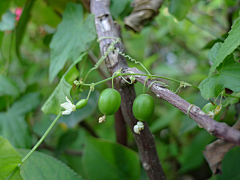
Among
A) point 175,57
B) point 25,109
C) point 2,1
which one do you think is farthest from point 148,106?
point 175,57

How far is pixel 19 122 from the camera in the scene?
781 mm

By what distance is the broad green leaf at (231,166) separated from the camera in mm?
652

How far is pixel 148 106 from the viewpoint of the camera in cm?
39

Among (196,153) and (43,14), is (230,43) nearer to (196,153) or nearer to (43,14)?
(196,153)

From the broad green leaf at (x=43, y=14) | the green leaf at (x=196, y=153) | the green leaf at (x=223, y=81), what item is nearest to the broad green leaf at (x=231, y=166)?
the green leaf at (x=196, y=153)

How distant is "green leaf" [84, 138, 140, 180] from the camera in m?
0.66

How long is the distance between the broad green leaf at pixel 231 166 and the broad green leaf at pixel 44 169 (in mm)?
471

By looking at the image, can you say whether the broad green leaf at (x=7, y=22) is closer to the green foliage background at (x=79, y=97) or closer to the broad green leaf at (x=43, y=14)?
the green foliage background at (x=79, y=97)

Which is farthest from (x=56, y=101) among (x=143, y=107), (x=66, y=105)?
(x=143, y=107)

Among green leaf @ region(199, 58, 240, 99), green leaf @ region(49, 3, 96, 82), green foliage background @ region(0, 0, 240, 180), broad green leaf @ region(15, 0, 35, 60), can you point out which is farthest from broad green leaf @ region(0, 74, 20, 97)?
green leaf @ region(199, 58, 240, 99)

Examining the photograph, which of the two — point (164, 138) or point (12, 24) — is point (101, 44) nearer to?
point (12, 24)

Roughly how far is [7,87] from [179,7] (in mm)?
708

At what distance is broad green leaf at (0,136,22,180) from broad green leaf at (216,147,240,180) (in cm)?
61

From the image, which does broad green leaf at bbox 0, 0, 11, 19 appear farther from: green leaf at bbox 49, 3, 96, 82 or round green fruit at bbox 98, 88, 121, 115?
round green fruit at bbox 98, 88, 121, 115
